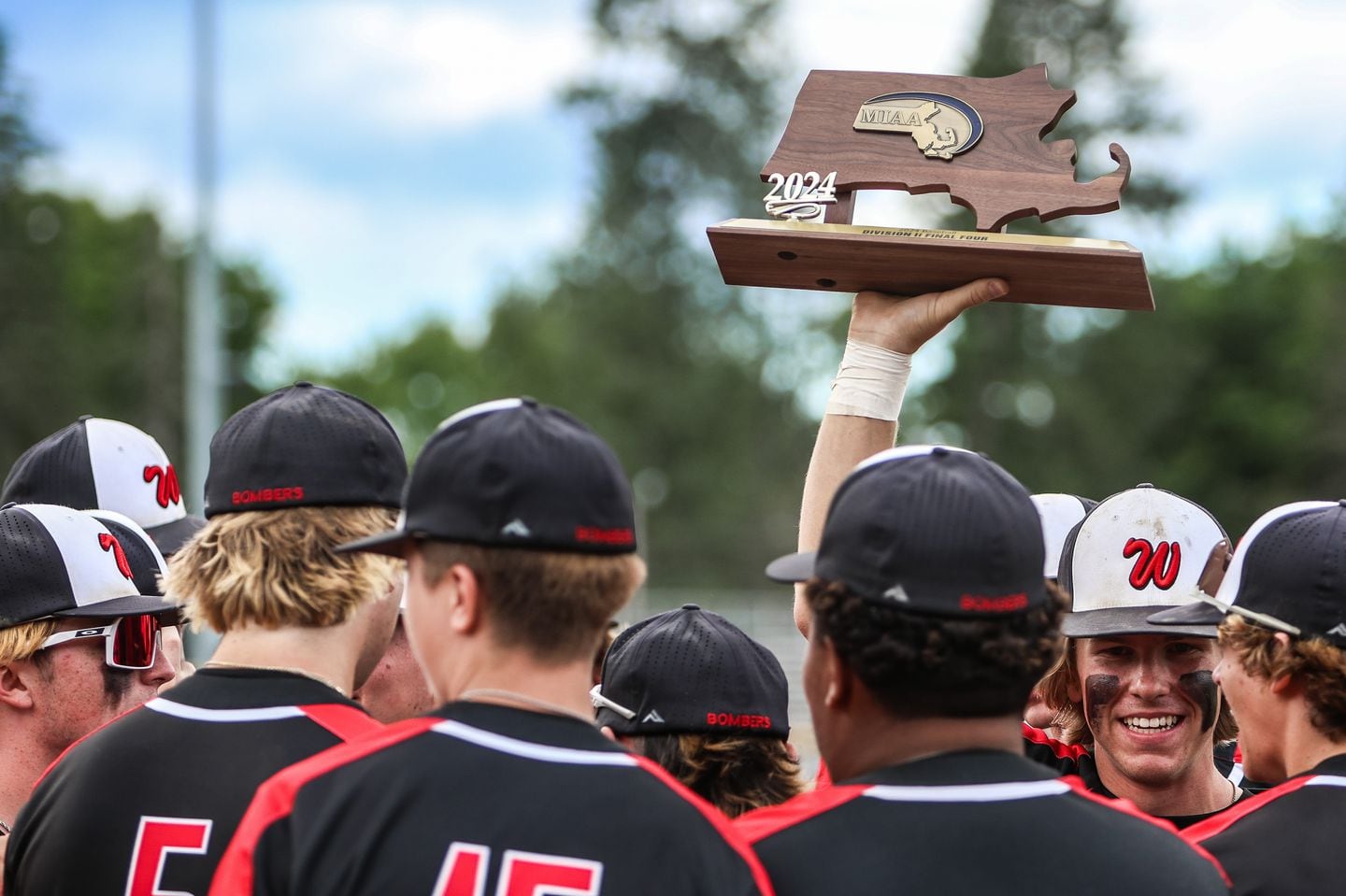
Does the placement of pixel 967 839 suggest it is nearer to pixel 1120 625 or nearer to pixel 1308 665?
pixel 1308 665

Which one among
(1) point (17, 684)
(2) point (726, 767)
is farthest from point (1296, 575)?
(1) point (17, 684)

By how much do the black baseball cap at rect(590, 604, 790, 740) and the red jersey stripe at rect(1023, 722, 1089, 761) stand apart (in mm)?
1602

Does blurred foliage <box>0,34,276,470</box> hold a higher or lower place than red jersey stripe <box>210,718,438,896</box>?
higher

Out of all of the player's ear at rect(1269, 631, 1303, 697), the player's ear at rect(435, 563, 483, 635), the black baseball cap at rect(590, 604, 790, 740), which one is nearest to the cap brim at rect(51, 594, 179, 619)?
the black baseball cap at rect(590, 604, 790, 740)

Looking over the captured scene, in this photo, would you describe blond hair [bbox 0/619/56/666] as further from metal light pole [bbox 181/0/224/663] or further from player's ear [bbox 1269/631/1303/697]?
metal light pole [bbox 181/0/224/663]

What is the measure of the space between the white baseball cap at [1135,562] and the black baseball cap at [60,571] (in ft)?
8.71

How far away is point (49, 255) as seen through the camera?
137 feet

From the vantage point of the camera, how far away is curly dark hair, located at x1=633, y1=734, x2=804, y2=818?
11.3 ft

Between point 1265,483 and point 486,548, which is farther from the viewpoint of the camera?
point 1265,483

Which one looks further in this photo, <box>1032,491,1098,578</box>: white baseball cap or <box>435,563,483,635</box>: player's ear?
<box>1032,491,1098,578</box>: white baseball cap

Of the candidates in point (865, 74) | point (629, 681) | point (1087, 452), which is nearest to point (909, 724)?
point (629, 681)

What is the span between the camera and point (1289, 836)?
2818 millimetres

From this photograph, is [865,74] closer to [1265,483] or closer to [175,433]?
[1265,483]

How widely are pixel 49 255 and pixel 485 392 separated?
1848cm
